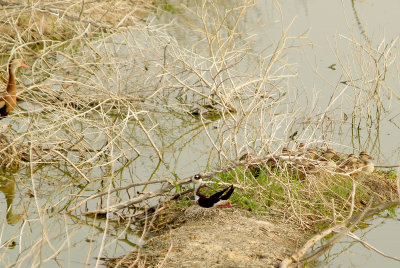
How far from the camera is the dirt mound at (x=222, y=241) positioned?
657cm

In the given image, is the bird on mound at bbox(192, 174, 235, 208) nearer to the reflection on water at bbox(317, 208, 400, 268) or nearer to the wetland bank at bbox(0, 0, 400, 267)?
the wetland bank at bbox(0, 0, 400, 267)

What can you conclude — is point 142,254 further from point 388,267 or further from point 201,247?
point 388,267

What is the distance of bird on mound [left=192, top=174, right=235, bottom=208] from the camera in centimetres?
771

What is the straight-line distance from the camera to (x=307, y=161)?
27.0 feet

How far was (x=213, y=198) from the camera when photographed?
7715 millimetres

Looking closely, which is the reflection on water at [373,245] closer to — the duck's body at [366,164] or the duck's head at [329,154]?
the duck's body at [366,164]

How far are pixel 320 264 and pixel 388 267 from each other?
69 centimetres

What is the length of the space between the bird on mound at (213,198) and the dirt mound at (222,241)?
59 mm

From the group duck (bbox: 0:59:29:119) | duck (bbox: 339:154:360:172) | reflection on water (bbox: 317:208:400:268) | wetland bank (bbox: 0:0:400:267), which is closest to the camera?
wetland bank (bbox: 0:0:400:267)

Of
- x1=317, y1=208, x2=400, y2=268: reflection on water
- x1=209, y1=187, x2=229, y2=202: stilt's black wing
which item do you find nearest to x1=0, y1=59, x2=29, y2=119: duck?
x1=209, y1=187, x2=229, y2=202: stilt's black wing

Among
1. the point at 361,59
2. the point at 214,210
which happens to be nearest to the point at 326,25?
the point at 361,59

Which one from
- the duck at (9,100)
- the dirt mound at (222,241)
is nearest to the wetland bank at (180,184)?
the dirt mound at (222,241)

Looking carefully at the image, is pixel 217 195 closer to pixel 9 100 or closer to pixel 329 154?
pixel 329 154

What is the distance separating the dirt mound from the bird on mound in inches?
2.3
